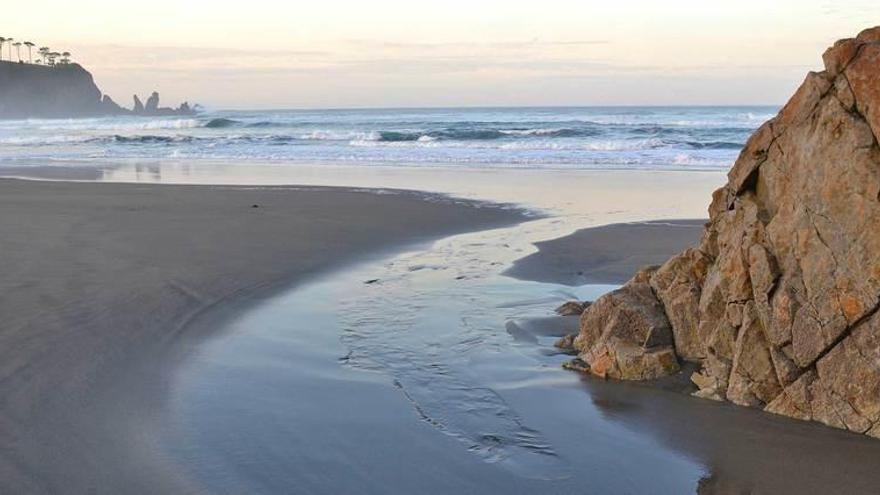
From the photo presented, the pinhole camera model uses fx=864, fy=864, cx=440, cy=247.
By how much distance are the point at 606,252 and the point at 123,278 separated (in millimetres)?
5419

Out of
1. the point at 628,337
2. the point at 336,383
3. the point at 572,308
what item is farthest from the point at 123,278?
the point at 628,337

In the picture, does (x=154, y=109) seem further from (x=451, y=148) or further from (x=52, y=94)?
(x=451, y=148)

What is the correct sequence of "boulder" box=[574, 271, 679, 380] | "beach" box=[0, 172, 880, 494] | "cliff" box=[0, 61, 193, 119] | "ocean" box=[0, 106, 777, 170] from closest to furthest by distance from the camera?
"beach" box=[0, 172, 880, 494] → "boulder" box=[574, 271, 679, 380] → "ocean" box=[0, 106, 777, 170] → "cliff" box=[0, 61, 193, 119]

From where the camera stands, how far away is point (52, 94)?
430 feet

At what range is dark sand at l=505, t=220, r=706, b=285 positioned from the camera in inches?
358

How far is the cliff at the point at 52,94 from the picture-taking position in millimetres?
126625

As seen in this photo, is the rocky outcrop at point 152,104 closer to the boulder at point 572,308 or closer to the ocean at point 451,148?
the ocean at point 451,148

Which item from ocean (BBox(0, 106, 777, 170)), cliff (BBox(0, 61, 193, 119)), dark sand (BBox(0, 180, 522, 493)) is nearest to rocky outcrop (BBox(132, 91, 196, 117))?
cliff (BBox(0, 61, 193, 119))

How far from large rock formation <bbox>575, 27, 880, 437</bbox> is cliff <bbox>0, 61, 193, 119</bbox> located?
132 metres

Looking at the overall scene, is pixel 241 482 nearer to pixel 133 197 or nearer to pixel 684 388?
pixel 684 388

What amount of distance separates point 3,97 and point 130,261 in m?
134

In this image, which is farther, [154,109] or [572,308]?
[154,109]

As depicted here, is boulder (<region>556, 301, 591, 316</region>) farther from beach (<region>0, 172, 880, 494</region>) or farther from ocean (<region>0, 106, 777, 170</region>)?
ocean (<region>0, 106, 777, 170</region>)

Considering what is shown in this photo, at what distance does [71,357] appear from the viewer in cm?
564
